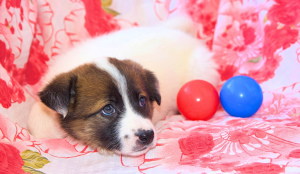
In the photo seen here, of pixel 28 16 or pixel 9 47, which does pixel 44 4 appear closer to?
pixel 28 16

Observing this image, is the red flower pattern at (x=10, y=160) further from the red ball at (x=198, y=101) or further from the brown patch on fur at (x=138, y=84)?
the red ball at (x=198, y=101)

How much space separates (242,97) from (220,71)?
48.8 inches

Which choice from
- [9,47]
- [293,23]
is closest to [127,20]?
[9,47]

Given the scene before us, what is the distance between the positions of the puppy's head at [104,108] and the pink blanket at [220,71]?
14cm

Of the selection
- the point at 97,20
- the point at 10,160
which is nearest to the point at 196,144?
the point at 10,160

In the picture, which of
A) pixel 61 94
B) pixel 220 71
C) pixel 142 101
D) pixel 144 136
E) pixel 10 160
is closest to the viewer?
pixel 10 160

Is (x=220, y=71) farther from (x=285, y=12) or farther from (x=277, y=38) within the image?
(x=285, y=12)

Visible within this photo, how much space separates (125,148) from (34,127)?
3.52ft

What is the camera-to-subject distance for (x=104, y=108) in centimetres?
277

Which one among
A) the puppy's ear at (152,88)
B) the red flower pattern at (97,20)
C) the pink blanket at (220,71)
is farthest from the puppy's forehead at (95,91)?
the red flower pattern at (97,20)

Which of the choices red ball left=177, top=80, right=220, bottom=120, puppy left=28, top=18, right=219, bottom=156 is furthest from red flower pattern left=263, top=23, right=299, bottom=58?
puppy left=28, top=18, right=219, bottom=156

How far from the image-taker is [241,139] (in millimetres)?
2799

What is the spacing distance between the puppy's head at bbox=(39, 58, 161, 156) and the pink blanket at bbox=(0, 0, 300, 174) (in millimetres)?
142

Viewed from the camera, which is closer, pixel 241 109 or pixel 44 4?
pixel 241 109
